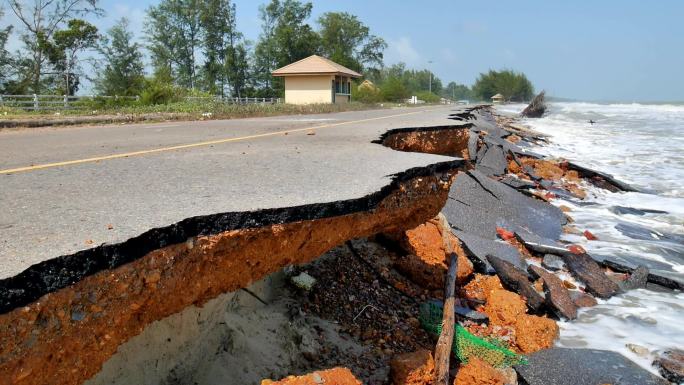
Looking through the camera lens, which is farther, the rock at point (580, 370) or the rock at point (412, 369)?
the rock at point (580, 370)

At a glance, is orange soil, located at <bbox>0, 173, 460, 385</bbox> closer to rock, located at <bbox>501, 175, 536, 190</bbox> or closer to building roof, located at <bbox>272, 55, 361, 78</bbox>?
rock, located at <bbox>501, 175, 536, 190</bbox>

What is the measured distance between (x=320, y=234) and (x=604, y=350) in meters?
3.15

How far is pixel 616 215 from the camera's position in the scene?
9547 mm

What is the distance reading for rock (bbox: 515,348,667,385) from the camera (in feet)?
12.2

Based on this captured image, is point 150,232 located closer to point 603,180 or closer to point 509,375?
point 509,375

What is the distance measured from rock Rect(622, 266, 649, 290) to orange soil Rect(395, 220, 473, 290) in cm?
209

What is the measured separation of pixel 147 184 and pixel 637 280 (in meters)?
5.86

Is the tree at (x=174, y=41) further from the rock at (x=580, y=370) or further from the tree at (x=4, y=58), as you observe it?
the rock at (x=580, y=370)

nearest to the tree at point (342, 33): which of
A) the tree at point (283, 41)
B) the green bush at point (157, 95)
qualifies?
the tree at point (283, 41)

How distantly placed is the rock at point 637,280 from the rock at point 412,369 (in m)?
3.81

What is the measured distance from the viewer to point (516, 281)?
5398 mm

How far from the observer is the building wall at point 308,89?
38938 mm

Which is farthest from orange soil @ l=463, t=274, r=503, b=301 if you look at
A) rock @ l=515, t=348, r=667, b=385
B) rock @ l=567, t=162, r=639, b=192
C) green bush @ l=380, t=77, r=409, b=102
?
green bush @ l=380, t=77, r=409, b=102

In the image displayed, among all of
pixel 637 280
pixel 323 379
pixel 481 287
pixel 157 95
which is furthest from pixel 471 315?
pixel 157 95
